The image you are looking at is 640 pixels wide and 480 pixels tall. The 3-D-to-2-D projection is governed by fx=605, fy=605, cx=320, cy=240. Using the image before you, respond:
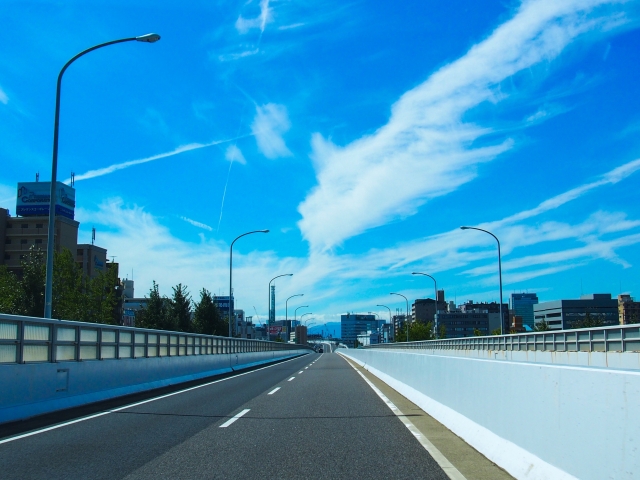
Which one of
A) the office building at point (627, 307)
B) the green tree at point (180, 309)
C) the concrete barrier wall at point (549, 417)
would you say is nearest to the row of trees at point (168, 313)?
the green tree at point (180, 309)

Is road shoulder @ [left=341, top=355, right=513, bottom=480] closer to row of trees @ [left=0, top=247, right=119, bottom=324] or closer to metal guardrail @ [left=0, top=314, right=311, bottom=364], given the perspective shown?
metal guardrail @ [left=0, top=314, right=311, bottom=364]

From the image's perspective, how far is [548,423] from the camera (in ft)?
18.7

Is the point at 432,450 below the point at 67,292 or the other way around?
below

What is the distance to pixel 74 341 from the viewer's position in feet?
46.0

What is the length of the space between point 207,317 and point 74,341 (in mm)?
61191

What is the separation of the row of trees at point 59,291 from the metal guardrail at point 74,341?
26.8m

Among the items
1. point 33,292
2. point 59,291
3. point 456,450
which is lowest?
point 456,450

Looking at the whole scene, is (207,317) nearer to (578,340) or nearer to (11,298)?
(11,298)

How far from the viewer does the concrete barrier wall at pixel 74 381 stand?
11.0 metres

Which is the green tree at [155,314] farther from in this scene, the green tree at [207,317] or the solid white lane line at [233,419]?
the solid white lane line at [233,419]

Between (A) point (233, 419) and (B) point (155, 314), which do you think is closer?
(A) point (233, 419)

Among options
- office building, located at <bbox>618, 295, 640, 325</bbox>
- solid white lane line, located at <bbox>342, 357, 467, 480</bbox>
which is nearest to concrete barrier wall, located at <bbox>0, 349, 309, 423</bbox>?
solid white lane line, located at <bbox>342, 357, 467, 480</bbox>

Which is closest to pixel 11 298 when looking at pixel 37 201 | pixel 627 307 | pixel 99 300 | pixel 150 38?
pixel 99 300

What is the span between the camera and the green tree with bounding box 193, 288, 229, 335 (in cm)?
7306
